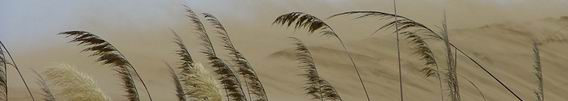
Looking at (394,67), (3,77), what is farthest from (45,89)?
(394,67)

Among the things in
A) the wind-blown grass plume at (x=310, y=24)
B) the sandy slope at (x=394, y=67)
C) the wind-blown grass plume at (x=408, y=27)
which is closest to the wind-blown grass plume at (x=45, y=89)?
the sandy slope at (x=394, y=67)

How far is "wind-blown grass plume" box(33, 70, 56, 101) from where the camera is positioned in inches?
99.3

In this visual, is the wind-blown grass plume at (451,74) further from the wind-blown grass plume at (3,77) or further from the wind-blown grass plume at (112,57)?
the wind-blown grass plume at (3,77)

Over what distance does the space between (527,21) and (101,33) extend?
115 centimetres

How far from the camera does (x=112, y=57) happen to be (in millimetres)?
2420

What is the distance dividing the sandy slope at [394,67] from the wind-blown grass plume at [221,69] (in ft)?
0.31

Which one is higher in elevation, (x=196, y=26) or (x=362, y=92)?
(x=196, y=26)

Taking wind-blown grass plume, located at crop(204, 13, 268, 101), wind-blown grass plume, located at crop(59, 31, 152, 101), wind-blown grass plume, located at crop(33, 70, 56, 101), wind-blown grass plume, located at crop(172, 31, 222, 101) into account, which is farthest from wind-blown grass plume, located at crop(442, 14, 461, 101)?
wind-blown grass plume, located at crop(33, 70, 56, 101)

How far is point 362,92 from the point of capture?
265cm

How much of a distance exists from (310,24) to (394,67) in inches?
10.3

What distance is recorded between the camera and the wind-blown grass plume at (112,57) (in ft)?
7.86

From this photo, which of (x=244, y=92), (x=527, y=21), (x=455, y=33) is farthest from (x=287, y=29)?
(x=527, y=21)

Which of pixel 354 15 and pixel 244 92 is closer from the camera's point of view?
pixel 244 92

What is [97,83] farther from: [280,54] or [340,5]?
[340,5]
